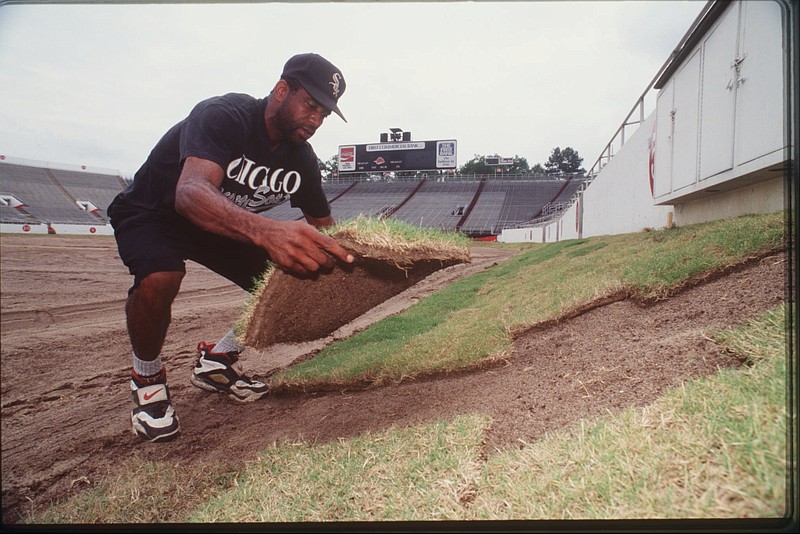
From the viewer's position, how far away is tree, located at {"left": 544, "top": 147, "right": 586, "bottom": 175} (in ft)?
7.20

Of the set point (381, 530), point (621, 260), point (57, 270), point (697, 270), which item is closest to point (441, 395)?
point (381, 530)

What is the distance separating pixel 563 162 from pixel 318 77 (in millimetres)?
1397

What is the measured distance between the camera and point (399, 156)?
221 centimetres

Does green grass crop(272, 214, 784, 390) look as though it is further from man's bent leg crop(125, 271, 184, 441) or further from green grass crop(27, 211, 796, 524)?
man's bent leg crop(125, 271, 184, 441)

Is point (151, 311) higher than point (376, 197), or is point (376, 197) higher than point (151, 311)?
point (376, 197)

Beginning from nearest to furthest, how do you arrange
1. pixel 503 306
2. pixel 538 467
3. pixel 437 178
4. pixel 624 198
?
pixel 538 467 < pixel 437 178 < pixel 503 306 < pixel 624 198

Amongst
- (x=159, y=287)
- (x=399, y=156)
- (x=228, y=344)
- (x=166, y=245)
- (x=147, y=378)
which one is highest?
(x=399, y=156)

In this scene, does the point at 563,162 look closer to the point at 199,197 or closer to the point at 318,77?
the point at 318,77

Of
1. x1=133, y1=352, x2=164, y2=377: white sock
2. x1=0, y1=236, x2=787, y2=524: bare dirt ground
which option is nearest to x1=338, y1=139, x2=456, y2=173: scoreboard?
x1=0, y1=236, x2=787, y2=524: bare dirt ground

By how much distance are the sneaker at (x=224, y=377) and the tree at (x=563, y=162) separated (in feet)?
6.90

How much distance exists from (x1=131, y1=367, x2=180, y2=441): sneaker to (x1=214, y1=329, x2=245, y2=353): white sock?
0.32m

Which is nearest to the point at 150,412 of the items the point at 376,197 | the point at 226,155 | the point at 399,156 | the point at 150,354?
the point at 150,354

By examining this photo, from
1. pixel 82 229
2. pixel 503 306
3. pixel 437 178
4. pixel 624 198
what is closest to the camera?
pixel 82 229

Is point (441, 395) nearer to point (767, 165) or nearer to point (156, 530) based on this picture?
point (156, 530)
